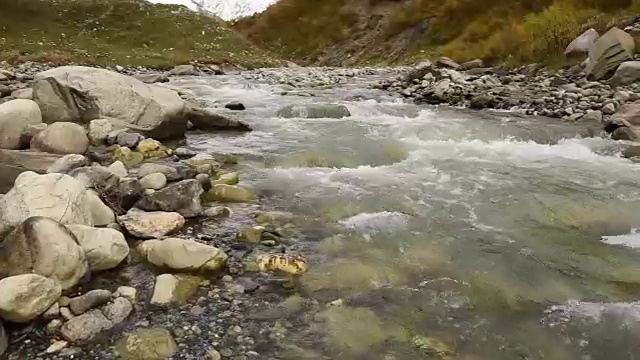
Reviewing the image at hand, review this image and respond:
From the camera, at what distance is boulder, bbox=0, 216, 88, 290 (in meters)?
4.12

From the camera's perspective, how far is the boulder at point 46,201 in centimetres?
477

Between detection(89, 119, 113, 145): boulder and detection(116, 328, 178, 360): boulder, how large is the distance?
5936 millimetres

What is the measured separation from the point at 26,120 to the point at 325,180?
4841 mm

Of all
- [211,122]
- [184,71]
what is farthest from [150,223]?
[184,71]

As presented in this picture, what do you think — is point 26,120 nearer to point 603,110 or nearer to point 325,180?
point 325,180

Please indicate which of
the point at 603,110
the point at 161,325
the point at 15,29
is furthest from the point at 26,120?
the point at 15,29

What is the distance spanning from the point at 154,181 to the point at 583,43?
50.0 ft

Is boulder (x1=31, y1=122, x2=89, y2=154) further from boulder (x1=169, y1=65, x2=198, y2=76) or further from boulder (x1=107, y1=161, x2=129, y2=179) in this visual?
boulder (x1=169, y1=65, x2=198, y2=76)

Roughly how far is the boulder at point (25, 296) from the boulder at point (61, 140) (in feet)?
14.6

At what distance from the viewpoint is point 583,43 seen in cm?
1709

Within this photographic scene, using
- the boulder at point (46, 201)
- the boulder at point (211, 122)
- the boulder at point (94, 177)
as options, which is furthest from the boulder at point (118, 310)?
the boulder at point (211, 122)

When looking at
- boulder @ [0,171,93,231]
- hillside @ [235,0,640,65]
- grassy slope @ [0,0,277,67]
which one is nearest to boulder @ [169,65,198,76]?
grassy slope @ [0,0,277,67]

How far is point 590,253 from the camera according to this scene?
17.5 feet

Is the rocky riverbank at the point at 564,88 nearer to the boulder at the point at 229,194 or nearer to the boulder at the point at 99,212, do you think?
the boulder at the point at 229,194
